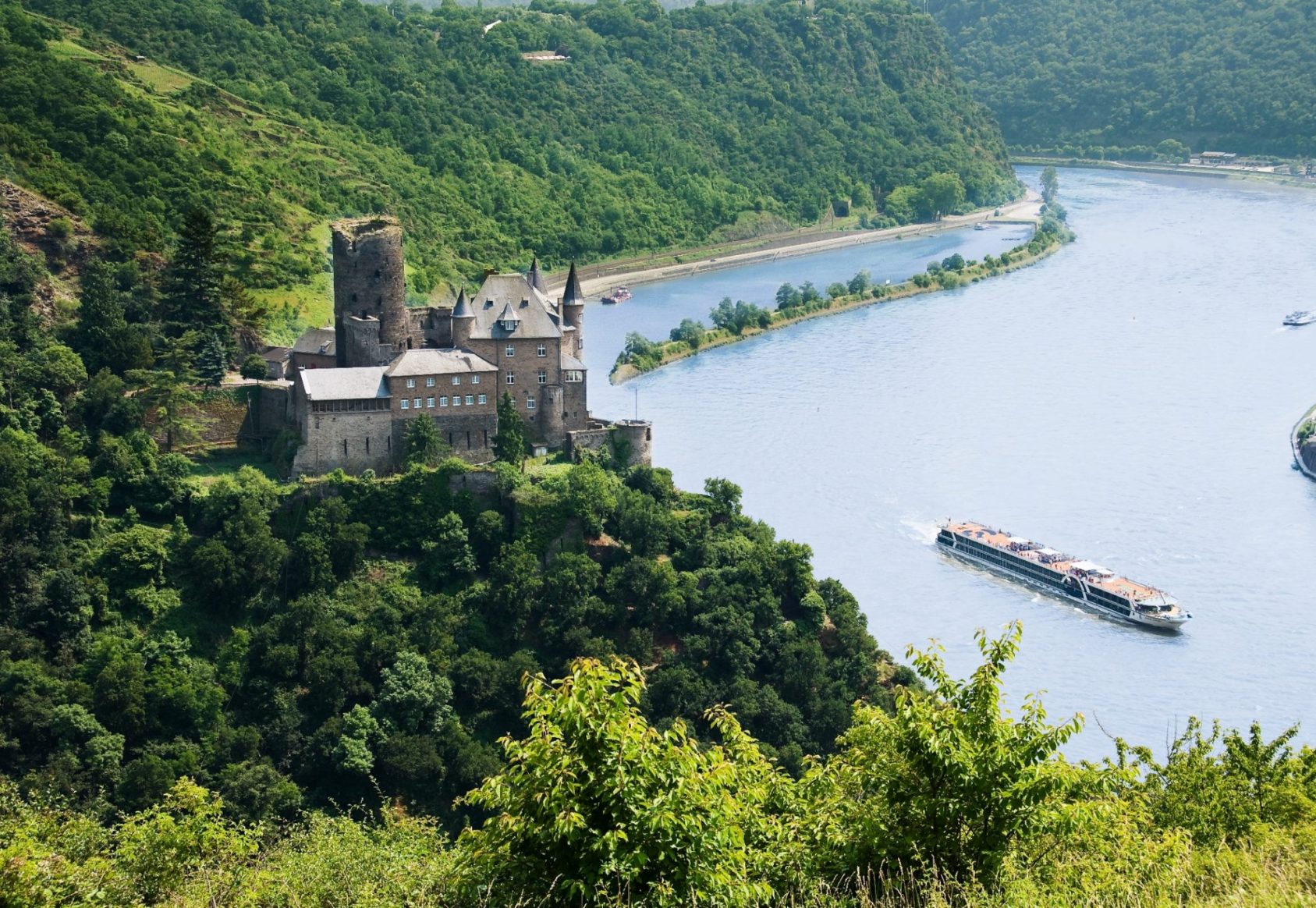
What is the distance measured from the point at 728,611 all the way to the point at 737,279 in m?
54.5

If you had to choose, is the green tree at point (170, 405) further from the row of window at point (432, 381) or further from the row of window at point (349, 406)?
the row of window at point (432, 381)

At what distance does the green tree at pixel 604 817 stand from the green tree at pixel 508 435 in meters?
24.8

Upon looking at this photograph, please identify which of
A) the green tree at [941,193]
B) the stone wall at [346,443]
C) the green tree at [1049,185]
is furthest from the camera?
the green tree at [1049,185]

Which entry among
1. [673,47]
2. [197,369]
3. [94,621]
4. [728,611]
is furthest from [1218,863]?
[673,47]

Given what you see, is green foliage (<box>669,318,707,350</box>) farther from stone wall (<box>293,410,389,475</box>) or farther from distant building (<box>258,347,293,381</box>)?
stone wall (<box>293,410,389,475</box>)

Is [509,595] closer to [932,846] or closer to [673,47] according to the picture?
[932,846]

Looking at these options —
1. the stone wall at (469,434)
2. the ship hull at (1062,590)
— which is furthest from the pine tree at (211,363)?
the ship hull at (1062,590)

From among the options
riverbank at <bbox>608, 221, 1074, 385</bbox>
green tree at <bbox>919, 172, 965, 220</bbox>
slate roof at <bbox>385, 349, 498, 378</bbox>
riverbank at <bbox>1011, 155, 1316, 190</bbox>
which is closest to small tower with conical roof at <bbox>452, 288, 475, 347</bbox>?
slate roof at <bbox>385, 349, 498, 378</bbox>

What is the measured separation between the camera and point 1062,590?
49.3 m

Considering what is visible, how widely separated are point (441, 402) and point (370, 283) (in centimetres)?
338

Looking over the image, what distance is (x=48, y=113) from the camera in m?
56.7

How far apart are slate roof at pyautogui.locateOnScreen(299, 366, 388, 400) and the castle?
24 mm

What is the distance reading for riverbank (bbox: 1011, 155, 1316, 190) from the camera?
12350cm

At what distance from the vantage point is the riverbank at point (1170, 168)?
124m
